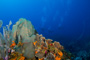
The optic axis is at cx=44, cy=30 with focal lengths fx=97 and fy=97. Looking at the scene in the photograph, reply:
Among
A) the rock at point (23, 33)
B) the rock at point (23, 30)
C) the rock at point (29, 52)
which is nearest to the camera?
the rock at point (29, 52)

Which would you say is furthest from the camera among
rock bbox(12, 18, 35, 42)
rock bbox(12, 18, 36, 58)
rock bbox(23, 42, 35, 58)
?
rock bbox(12, 18, 35, 42)

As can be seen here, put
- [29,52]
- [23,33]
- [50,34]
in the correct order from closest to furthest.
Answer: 1. [29,52]
2. [23,33]
3. [50,34]

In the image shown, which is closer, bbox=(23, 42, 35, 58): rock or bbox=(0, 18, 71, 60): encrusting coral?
bbox=(0, 18, 71, 60): encrusting coral

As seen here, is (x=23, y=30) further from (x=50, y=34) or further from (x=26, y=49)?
(x=50, y=34)

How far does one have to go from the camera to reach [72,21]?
80.7 m

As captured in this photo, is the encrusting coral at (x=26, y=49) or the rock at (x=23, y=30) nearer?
the encrusting coral at (x=26, y=49)

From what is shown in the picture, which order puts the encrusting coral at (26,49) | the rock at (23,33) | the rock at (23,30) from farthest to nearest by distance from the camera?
1. the rock at (23,30)
2. the rock at (23,33)
3. the encrusting coral at (26,49)

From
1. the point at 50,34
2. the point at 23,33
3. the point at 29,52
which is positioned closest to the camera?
the point at 29,52

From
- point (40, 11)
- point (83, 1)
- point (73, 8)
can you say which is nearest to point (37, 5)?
point (40, 11)

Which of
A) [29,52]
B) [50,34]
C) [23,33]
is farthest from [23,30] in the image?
[50,34]

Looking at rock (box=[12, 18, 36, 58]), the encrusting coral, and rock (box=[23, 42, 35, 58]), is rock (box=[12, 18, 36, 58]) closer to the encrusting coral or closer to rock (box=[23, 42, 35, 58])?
the encrusting coral

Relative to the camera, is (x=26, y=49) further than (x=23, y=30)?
No

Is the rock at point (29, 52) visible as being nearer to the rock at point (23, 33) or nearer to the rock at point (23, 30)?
the rock at point (23, 33)

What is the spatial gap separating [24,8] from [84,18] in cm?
6104
